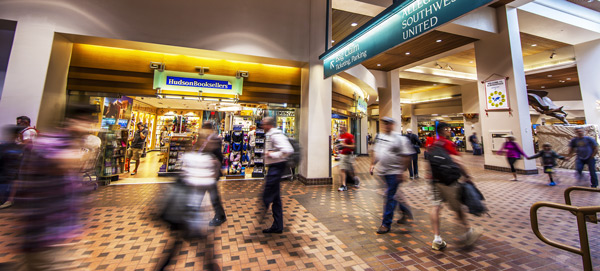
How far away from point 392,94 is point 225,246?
12.9 meters

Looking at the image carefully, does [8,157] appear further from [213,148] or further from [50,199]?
[213,148]

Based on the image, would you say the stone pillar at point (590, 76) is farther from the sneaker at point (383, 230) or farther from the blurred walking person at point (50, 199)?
the blurred walking person at point (50, 199)

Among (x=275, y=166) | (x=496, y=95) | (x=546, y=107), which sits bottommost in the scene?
(x=275, y=166)

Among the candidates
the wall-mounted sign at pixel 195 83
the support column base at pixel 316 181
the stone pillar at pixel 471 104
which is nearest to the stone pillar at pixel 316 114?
the support column base at pixel 316 181

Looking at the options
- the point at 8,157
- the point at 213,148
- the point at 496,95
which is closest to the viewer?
the point at 213,148

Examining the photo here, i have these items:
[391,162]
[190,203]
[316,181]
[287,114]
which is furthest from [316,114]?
[190,203]

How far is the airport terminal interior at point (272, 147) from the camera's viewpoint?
6.44 ft

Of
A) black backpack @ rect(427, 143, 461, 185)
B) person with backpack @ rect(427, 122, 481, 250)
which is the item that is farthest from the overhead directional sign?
black backpack @ rect(427, 143, 461, 185)

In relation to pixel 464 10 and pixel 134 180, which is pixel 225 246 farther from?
pixel 134 180

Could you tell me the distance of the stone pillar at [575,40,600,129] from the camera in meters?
10.1

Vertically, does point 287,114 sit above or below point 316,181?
above

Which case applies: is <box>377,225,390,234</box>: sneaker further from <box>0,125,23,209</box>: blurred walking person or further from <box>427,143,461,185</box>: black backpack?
<box>0,125,23,209</box>: blurred walking person

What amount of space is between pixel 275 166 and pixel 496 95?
33.3 ft

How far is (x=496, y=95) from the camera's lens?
8.51 m
